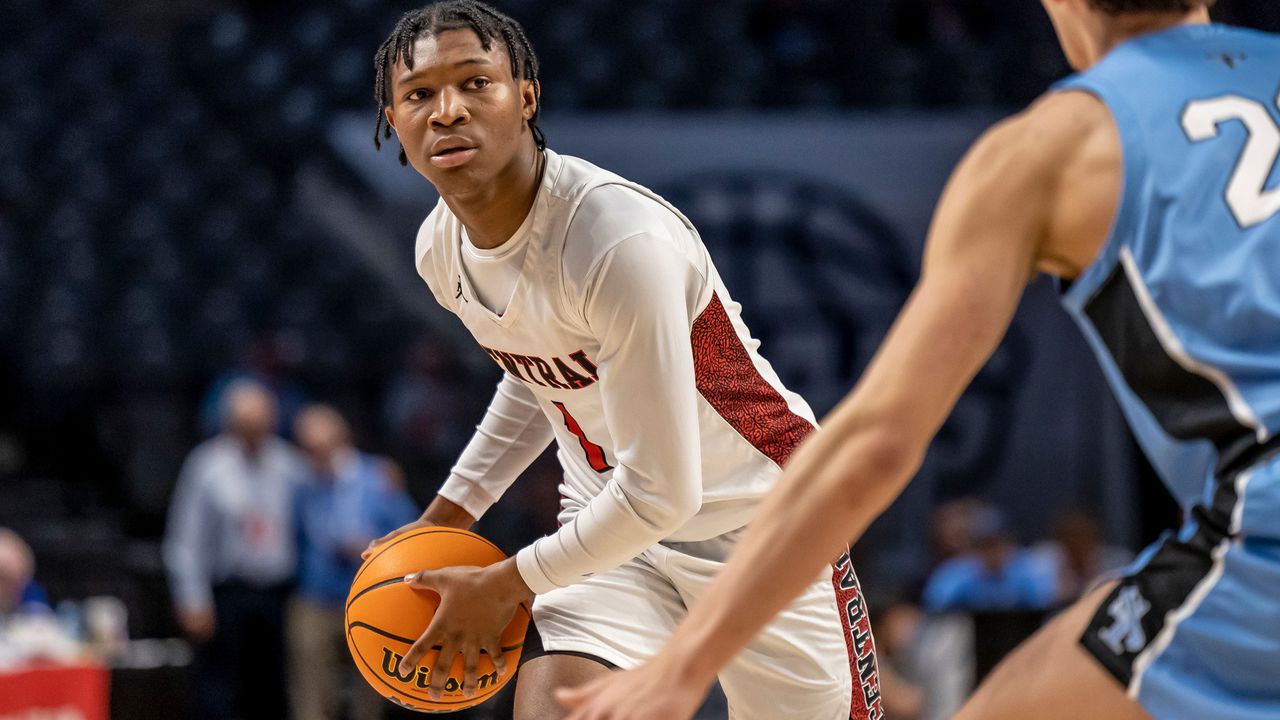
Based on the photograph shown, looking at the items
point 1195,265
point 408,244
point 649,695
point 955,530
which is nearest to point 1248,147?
point 1195,265

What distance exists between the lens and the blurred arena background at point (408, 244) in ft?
36.9

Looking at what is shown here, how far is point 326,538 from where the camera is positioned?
9.46 metres

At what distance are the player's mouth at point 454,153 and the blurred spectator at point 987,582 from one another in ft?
21.3

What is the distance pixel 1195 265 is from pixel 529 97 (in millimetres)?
1788

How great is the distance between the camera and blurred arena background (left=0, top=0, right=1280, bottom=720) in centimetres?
1126

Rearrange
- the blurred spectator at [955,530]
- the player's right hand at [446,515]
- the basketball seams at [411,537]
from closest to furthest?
1. the basketball seams at [411,537]
2. the player's right hand at [446,515]
3. the blurred spectator at [955,530]

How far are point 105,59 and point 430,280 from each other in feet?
37.9

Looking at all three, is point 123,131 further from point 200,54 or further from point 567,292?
point 567,292

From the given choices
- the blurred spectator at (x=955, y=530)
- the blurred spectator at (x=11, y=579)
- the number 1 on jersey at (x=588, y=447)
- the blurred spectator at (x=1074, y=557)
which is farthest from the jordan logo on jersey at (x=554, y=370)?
the blurred spectator at (x=1074, y=557)

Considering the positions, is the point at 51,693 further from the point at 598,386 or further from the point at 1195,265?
the point at 1195,265

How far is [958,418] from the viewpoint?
11.5 m

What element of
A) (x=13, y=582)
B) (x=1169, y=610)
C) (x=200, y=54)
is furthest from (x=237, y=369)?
(x=1169, y=610)

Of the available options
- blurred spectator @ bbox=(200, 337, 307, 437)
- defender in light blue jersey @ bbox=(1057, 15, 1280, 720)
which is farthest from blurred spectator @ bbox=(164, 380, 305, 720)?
defender in light blue jersey @ bbox=(1057, 15, 1280, 720)

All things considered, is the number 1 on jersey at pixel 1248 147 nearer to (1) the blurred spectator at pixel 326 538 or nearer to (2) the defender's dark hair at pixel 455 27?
(2) the defender's dark hair at pixel 455 27
